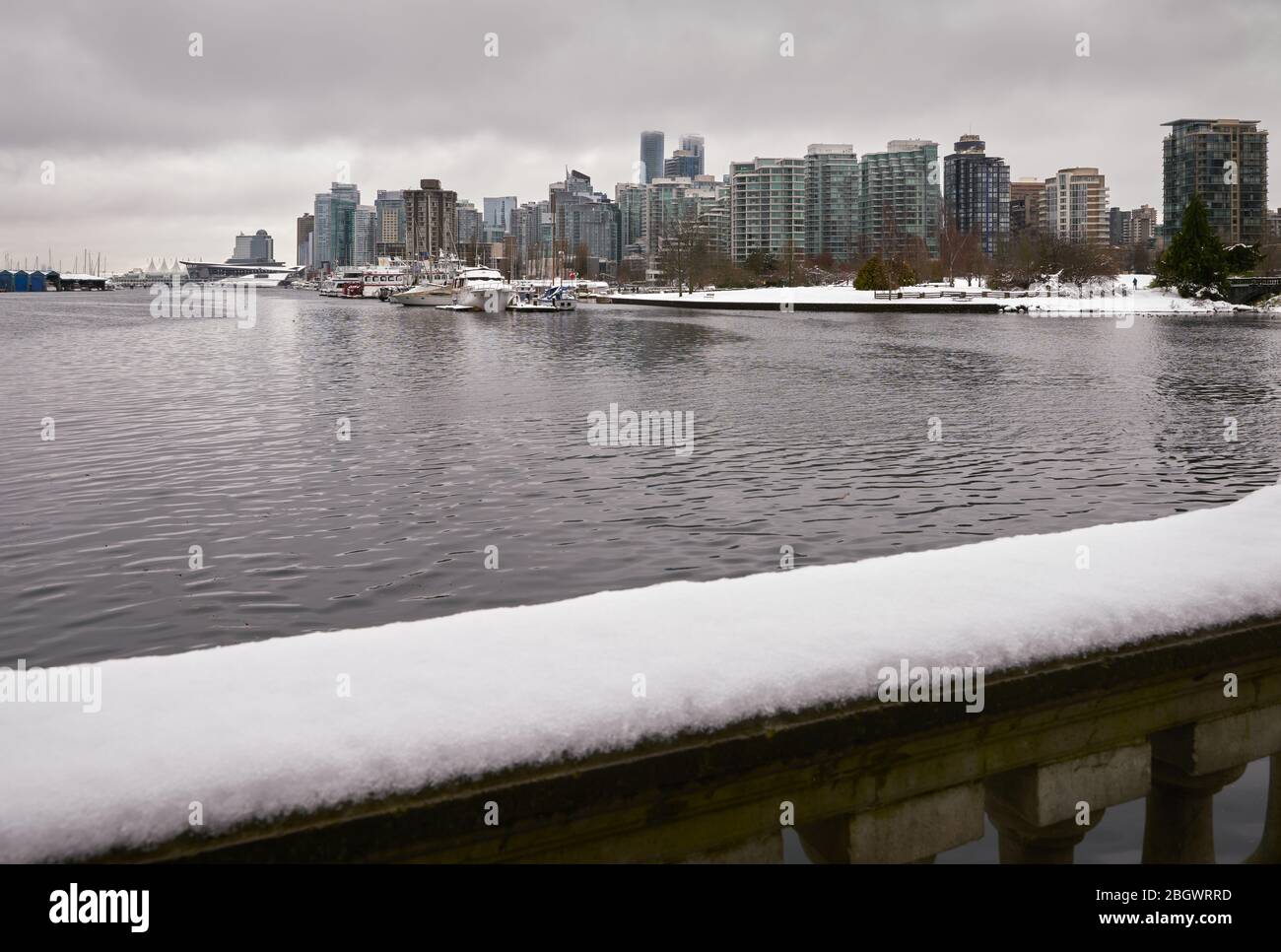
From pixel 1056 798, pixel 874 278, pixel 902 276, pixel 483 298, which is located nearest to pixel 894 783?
pixel 1056 798

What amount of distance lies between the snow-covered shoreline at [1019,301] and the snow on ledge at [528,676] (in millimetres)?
106743

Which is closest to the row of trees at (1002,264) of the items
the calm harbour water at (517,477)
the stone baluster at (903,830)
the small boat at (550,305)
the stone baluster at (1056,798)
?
the small boat at (550,305)

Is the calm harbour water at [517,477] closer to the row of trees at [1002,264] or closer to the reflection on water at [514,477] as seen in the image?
the reflection on water at [514,477]

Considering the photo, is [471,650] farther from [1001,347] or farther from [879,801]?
[1001,347]

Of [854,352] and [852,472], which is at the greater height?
[854,352]

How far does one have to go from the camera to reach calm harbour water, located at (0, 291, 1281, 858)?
1398cm

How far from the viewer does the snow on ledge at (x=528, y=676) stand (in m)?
2.96

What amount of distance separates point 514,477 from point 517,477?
55mm

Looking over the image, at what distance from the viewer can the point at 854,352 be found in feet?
184

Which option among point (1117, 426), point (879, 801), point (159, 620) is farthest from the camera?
point (1117, 426)

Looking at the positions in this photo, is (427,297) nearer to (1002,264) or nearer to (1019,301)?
(1002,264)

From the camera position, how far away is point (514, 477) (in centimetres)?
2148
